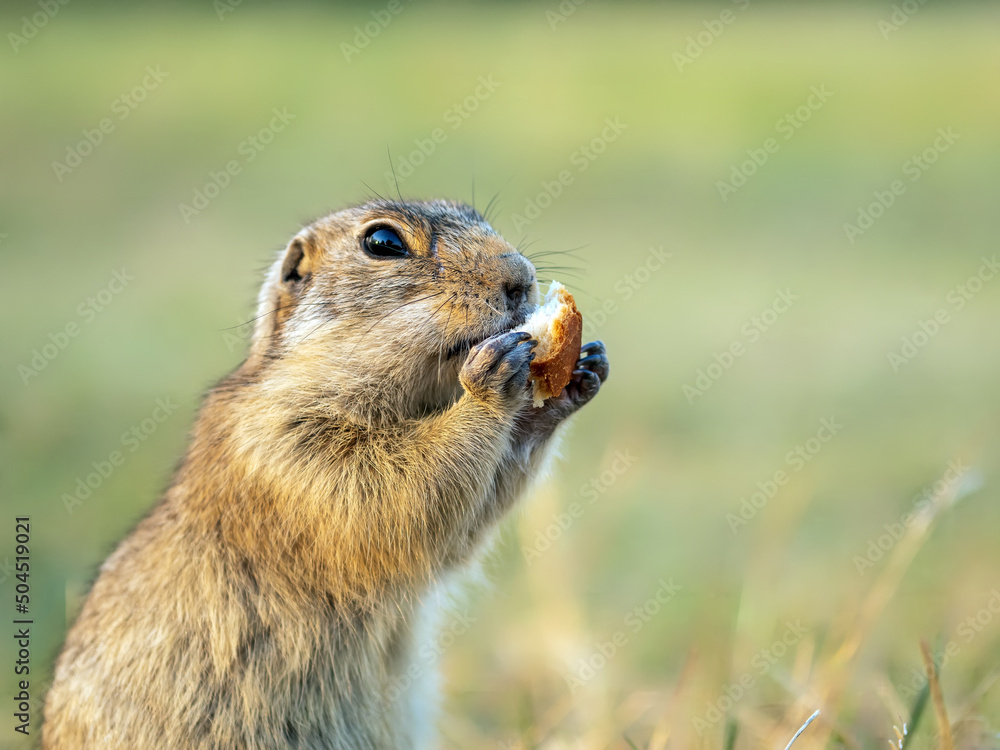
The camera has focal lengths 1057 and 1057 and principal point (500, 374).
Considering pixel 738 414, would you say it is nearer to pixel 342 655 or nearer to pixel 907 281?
pixel 907 281

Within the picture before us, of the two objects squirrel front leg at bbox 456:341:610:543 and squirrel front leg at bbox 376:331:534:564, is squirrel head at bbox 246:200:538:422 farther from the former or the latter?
squirrel front leg at bbox 456:341:610:543

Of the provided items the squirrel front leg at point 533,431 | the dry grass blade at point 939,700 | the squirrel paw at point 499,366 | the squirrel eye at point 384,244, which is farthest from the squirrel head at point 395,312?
the dry grass blade at point 939,700

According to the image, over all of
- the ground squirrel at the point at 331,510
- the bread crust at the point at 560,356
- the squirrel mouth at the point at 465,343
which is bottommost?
the ground squirrel at the point at 331,510

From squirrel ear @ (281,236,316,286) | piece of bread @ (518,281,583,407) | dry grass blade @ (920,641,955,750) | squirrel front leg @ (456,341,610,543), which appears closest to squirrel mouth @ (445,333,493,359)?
piece of bread @ (518,281,583,407)

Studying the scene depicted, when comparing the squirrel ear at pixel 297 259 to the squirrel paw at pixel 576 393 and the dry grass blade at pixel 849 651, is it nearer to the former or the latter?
the squirrel paw at pixel 576 393

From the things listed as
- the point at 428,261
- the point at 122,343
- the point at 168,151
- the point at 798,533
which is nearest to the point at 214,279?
the point at 122,343

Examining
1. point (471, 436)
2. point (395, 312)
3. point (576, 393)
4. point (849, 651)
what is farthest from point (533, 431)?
point (849, 651)
